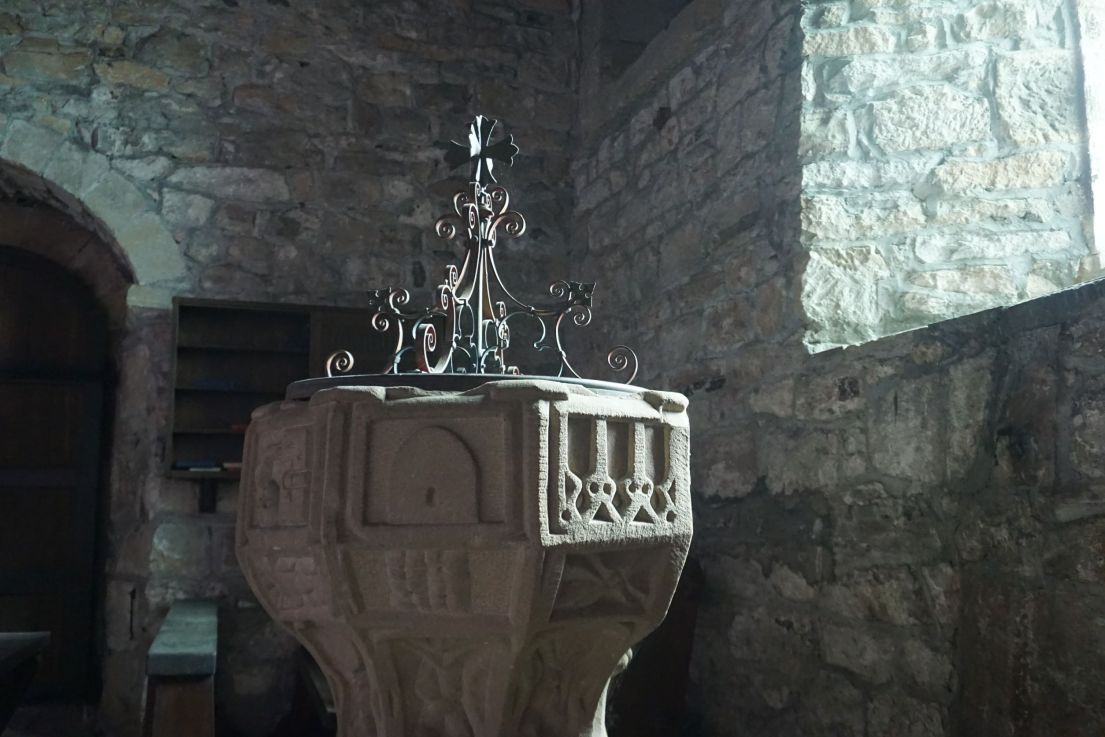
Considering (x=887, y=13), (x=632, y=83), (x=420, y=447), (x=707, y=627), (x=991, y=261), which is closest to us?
(x=420, y=447)

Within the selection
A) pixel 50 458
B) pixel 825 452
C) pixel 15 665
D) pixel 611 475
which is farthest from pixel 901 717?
pixel 50 458

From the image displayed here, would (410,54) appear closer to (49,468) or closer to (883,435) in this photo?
(49,468)

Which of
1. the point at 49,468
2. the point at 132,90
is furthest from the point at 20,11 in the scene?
the point at 49,468

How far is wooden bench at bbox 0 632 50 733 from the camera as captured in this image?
273cm

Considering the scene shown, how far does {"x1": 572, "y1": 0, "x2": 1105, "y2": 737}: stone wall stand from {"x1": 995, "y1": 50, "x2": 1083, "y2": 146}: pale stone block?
0.20ft

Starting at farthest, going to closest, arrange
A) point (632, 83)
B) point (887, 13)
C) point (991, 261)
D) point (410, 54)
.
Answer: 1. point (410, 54)
2. point (632, 83)
3. point (887, 13)
4. point (991, 261)

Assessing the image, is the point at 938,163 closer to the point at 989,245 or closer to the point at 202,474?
the point at 989,245

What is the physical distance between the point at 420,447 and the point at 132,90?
9.35ft

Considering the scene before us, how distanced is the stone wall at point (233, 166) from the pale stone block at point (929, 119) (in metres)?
1.93

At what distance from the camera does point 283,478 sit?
75.8 inches

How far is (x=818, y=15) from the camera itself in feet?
9.71

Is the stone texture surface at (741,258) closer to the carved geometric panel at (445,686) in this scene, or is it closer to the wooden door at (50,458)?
the wooden door at (50,458)

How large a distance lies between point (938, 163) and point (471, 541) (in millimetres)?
1839

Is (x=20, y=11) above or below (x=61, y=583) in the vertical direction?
above
